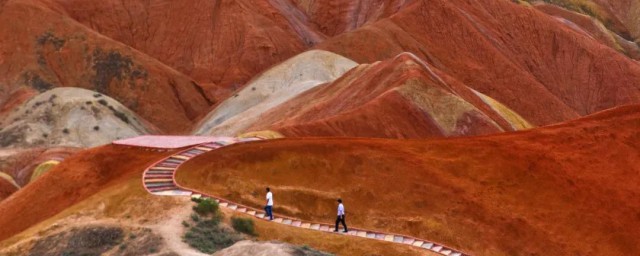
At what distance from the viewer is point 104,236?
26.5m

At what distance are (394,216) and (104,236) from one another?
12.4m

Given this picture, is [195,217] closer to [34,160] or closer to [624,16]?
[34,160]

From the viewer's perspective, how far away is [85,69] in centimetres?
10188

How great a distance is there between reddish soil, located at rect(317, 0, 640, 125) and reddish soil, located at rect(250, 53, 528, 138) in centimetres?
2625

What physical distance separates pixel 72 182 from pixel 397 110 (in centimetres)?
3118

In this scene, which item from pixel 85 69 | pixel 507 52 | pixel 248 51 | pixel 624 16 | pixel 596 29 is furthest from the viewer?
pixel 624 16

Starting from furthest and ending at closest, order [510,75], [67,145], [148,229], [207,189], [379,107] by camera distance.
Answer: [510,75] < [67,145] < [379,107] < [207,189] < [148,229]

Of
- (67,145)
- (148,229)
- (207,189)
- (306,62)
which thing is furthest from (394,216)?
(306,62)

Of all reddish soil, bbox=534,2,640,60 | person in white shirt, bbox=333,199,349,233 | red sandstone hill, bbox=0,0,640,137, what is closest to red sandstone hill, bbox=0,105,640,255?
person in white shirt, bbox=333,199,349,233

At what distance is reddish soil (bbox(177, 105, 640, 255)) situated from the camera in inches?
1265

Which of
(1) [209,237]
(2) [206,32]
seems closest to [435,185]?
(1) [209,237]

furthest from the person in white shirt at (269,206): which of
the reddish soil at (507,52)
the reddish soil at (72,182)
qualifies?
the reddish soil at (507,52)

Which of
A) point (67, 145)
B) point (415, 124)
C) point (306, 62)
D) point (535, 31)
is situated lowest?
point (67, 145)

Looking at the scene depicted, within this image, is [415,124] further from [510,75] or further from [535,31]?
[535,31]
